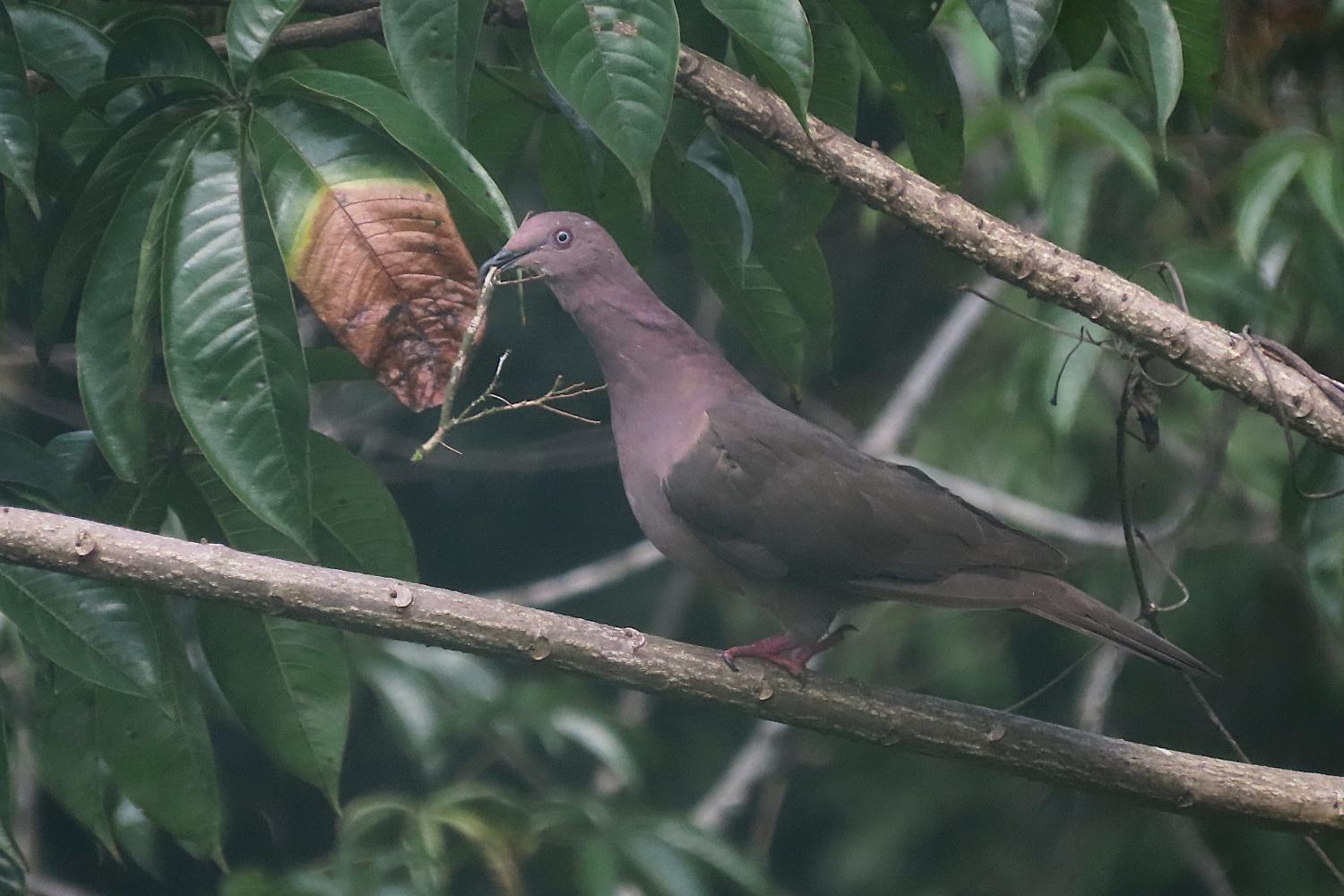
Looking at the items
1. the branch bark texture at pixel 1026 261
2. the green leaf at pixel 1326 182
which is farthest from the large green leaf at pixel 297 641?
the green leaf at pixel 1326 182

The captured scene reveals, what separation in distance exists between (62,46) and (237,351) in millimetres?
479

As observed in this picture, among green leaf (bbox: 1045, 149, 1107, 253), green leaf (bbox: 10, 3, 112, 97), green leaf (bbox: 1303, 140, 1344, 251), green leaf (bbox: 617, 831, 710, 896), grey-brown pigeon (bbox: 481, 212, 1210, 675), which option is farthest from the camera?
green leaf (bbox: 1045, 149, 1107, 253)

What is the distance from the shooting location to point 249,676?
67.5 inches

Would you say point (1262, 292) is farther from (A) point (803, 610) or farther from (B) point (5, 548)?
(B) point (5, 548)

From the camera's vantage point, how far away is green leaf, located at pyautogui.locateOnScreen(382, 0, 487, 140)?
1.35 meters

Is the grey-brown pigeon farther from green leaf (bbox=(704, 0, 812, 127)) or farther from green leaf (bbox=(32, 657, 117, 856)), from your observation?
green leaf (bbox=(32, 657, 117, 856))

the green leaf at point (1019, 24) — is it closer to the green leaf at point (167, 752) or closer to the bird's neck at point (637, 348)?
the bird's neck at point (637, 348)

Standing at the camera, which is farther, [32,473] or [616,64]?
[32,473]

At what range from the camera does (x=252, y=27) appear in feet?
4.54

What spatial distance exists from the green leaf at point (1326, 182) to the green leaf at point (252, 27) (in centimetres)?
161

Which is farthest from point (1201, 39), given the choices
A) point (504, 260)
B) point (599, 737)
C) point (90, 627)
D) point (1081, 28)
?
point (599, 737)

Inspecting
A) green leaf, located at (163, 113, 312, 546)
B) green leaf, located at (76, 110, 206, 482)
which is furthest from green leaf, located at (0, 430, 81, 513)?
green leaf, located at (163, 113, 312, 546)

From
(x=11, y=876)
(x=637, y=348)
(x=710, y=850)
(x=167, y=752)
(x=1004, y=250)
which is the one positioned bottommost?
(x=710, y=850)

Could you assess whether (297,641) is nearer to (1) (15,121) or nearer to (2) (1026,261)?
(1) (15,121)
